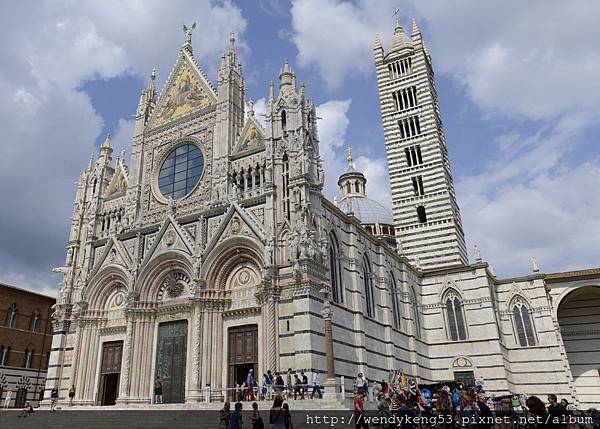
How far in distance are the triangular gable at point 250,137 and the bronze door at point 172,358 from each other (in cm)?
933

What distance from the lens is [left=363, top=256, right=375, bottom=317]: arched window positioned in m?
25.8

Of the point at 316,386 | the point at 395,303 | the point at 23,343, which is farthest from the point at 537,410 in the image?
the point at 23,343

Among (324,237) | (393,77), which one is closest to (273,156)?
(324,237)

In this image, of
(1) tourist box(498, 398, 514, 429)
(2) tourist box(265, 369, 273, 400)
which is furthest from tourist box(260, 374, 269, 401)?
(1) tourist box(498, 398, 514, 429)

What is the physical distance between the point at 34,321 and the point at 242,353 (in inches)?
788

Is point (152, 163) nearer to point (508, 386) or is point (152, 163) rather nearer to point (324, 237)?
point (324, 237)

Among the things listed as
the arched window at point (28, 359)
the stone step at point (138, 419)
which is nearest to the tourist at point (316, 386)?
the stone step at point (138, 419)

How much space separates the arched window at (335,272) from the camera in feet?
73.6

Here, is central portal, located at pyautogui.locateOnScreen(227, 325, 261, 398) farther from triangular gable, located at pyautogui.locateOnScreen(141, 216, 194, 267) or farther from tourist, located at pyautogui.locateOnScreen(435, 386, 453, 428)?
tourist, located at pyautogui.locateOnScreen(435, 386, 453, 428)

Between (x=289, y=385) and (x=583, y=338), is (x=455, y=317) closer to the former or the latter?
(x=583, y=338)

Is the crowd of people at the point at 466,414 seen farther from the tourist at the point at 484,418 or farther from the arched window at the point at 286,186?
the arched window at the point at 286,186

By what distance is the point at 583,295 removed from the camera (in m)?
36.6

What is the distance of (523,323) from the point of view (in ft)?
106

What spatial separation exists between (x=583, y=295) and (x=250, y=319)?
28447 mm
